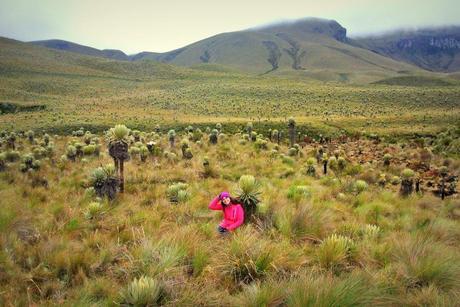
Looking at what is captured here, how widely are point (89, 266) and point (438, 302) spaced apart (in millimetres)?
4843

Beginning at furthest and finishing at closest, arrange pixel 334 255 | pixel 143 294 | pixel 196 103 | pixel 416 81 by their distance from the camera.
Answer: pixel 416 81
pixel 196 103
pixel 334 255
pixel 143 294

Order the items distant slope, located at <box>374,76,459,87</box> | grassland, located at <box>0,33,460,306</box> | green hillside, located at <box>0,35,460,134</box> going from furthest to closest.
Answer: distant slope, located at <box>374,76,459,87</box>, green hillside, located at <box>0,35,460,134</box>, grassland, located at <box>0,33,460,306</box>

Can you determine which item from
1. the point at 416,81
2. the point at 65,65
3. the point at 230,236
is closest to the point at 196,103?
the point at 230,236

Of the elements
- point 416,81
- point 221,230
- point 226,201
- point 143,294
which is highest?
point 416,81

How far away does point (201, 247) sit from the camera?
5711 millimetres

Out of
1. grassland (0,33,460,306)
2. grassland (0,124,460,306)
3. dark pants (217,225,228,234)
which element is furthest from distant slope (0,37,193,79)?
dark pants (217,225,228,234)

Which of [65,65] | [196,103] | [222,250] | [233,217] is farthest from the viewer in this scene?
[65,65]

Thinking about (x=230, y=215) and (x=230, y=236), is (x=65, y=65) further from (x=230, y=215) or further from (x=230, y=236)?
(x=230, y=236)

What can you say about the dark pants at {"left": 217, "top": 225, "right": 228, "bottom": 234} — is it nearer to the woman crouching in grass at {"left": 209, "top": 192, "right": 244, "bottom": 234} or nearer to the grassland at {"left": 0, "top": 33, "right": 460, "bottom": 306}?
the woman crouching in grass at {"left": 209, "top": 192, "right": 244, "bottom": 234}

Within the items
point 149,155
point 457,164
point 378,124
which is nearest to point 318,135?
point 378,124

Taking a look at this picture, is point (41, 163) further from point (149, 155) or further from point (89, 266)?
point (89, 266)

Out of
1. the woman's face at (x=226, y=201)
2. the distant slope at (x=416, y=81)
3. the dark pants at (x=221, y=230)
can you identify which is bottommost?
the dark pants at (x=221, y=230)

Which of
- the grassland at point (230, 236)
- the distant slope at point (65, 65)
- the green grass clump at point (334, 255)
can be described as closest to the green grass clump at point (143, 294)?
the grassland at point (230, 236)

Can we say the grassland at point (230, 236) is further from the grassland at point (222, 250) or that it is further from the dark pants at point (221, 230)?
the dark pants at point (221, 230)
